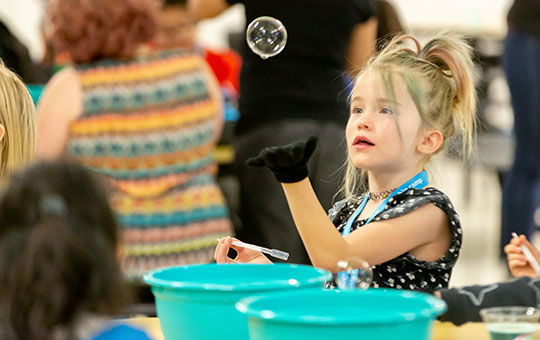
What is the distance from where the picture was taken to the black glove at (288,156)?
1.09 meters

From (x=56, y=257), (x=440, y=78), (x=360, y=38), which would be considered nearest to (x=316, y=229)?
(x=440, y=78)

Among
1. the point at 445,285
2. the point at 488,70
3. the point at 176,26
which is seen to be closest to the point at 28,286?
the point at 445,285

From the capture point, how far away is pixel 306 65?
7.20 feet

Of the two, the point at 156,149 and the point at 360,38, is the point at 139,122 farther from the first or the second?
the point at 360,38

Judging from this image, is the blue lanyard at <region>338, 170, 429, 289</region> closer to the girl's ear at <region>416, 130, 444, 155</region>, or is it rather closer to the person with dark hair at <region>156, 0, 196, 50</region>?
the girl's ear at <region>416, 130, 444, 155</region>

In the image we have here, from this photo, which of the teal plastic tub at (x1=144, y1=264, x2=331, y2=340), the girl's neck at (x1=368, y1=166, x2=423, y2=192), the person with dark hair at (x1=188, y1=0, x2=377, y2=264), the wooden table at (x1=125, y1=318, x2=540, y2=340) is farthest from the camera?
the person with dark hair at (x1=188, y1=0, x2=377, y2=264)

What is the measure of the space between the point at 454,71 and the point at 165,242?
49.0 inches

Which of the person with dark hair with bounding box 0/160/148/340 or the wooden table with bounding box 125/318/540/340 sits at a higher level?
the person with dark hair with bounding box 0/160/148/340

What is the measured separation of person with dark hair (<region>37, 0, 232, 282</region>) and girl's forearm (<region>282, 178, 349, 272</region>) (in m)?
1.14

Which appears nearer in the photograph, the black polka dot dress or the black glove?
the black glove

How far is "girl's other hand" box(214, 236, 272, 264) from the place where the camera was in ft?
4.26

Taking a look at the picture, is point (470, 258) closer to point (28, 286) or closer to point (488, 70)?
point (488, 70)

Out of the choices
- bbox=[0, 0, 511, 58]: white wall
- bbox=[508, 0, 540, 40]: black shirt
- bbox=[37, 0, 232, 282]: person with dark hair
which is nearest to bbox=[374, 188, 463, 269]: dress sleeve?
bbox=[37, 0, 232, 282]: person with dark hair

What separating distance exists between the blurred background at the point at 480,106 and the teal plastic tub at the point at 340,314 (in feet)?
8.12
